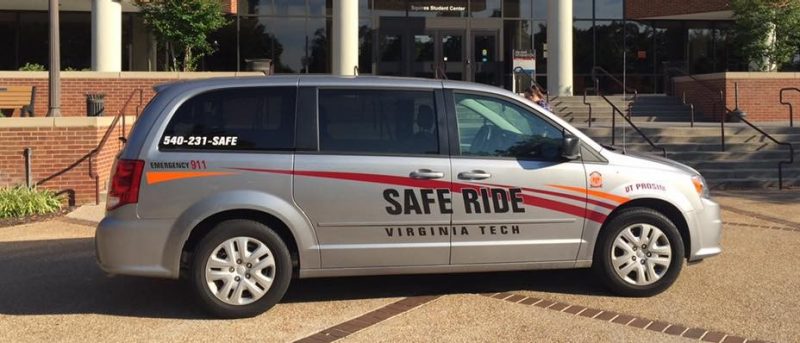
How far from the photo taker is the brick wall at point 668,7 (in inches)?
928

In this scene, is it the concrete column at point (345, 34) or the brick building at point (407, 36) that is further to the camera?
the brick building at point (407, 36)

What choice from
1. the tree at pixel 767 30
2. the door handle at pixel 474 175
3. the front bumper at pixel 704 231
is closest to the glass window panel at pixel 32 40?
the tree at pixel 767 30

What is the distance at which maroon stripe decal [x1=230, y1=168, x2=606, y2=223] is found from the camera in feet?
17.2

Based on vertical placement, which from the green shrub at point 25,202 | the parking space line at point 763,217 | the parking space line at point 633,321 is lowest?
the parking space line at point 633,321

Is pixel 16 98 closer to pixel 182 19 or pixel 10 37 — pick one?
pixel 182 19

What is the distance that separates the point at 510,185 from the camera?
5.48 m

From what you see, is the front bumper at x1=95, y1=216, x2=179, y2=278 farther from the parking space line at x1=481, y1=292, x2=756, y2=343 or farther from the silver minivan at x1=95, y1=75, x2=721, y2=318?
the parking space line at x1=481, y1=292, x2=756, y2=343

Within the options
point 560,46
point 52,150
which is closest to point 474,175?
point 52,150

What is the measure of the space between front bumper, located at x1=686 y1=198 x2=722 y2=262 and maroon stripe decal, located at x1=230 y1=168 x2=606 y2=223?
30.4 inches

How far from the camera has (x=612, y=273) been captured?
5684mm

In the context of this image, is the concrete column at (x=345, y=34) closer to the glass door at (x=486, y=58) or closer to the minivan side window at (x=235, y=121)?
the glass door at (x=486, y=58)

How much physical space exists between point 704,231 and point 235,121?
12.1ft

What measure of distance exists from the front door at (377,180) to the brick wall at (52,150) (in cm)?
675

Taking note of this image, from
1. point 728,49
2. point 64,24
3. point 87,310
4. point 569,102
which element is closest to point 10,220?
point 87,310
